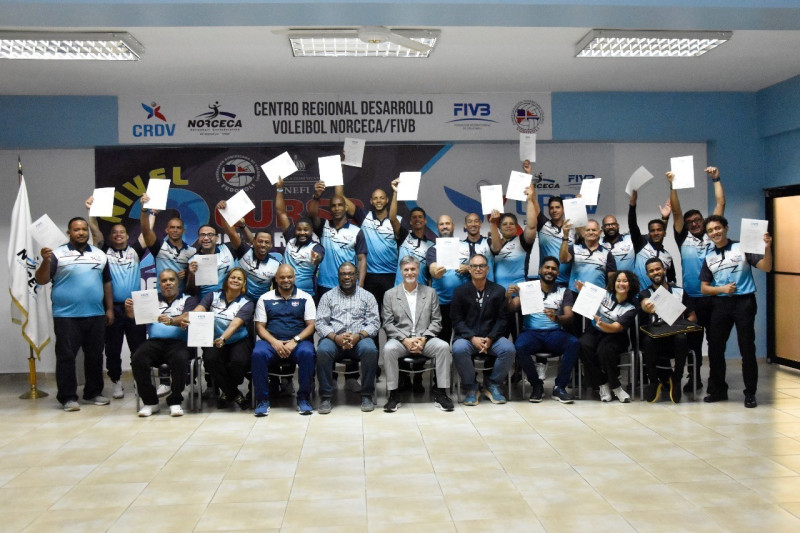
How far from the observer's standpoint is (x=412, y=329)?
6.03 m

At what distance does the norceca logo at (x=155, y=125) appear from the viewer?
750cm

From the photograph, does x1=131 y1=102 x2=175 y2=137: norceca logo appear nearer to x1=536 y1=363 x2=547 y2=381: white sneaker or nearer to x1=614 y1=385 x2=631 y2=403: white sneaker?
x1=536 y1=363 x2=547 y2=381: white sneaker

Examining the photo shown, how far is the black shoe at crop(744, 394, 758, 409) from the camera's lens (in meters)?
5.75

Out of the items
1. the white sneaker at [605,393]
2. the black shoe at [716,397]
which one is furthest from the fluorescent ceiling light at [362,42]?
the black shoe at [716,397]

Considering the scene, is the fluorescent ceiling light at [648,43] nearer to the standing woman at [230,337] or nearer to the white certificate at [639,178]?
the white certificate at [639,178]

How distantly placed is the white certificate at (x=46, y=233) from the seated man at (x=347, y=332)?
7.43 ft

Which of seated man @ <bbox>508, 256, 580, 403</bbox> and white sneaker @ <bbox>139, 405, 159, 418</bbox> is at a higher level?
seated man @ <bbox>508, 256, 580, 403</bbox>

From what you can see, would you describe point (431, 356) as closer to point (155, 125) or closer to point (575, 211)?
point (575, 211)

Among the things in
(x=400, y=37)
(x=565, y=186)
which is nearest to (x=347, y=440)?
(x=400, y=37)

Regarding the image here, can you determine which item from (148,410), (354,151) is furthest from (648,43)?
(148,410)

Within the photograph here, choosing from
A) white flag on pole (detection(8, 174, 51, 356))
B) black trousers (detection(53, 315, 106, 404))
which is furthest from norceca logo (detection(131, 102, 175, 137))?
black trousers (detection(53, 315, 106, 404))

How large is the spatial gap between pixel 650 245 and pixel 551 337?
54.0 inches

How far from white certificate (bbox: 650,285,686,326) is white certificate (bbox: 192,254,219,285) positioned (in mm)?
3600

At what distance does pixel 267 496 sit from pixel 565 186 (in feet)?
16.8
